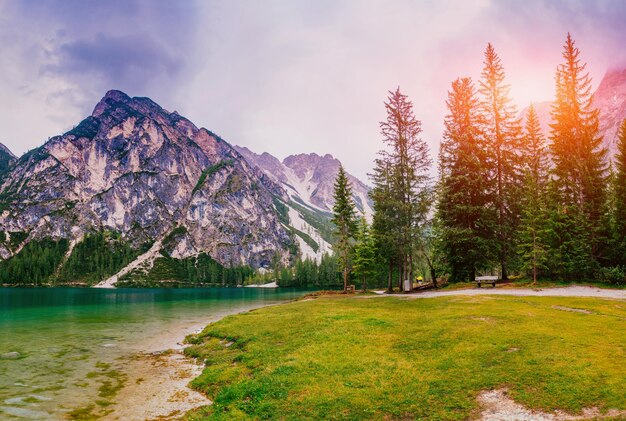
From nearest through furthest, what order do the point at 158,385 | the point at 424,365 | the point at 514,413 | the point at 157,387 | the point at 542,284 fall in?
the point at 514,413 < the point at 424,365 < the point at 157,387 < the point at 158,385 < the point at 542,284

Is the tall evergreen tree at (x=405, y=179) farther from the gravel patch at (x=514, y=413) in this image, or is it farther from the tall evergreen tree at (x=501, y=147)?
the gravel patch at (x=514, y=413)

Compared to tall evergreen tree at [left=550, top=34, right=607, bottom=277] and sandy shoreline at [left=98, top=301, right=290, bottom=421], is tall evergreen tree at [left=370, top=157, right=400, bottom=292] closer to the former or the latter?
tall evergreen tree at [left=550, top=34, right=607, bottom=277]

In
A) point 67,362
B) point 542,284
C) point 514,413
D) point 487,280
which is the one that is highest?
point 487,280

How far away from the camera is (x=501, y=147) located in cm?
5416

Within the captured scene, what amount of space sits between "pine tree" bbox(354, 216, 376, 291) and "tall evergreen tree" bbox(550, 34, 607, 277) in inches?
1359

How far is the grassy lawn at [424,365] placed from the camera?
1246 centimetres

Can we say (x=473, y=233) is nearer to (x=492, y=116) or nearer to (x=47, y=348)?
(x=492, y=116)

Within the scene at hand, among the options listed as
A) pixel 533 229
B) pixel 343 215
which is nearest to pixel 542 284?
pixel 533 229

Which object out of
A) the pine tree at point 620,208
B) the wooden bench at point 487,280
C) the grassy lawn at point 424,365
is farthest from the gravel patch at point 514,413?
the pine tree at point 620,208

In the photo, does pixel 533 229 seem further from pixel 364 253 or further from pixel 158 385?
pixel 158 385

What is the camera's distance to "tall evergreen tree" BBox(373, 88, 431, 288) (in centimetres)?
4716

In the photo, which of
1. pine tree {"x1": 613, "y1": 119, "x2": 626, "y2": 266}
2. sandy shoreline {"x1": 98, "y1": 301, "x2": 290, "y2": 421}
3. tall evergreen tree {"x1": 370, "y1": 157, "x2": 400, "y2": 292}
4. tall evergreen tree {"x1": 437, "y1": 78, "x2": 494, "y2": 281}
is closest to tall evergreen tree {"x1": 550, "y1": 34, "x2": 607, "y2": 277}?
pine tree {"x1": 613, "y1": 119, "x2": 626, "y2": 266}

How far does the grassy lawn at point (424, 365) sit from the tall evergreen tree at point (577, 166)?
781 inches

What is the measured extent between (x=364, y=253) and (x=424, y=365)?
60.7 metres
